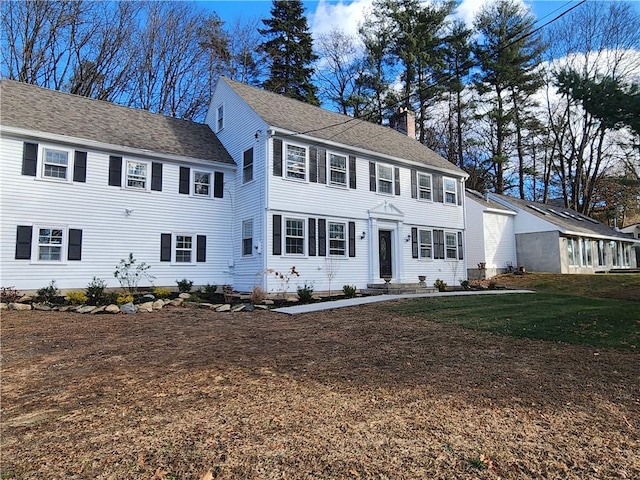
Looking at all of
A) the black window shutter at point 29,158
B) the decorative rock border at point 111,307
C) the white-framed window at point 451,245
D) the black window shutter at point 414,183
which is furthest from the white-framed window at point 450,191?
the black window shutter at point 29,158

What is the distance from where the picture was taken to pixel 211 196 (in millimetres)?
15344

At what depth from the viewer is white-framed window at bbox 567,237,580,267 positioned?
2372cm

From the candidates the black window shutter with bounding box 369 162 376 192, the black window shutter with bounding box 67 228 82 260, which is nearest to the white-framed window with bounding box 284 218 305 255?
the black window shutter with bounding box 369 162 376 192

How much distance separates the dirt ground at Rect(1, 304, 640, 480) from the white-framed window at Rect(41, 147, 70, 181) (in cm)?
719

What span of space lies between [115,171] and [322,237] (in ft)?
23.6

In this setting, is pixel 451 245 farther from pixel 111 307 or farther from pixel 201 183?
pixel 111 307

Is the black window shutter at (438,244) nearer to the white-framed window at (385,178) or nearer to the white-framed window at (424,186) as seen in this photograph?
the white-framed window at (424,186)

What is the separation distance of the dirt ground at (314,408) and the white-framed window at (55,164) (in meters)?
7.19

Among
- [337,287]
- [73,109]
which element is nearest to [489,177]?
[337,287]

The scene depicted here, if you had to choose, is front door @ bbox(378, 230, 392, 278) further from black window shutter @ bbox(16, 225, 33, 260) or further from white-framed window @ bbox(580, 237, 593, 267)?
white-framed window @ bbox(580, 237, 593, 267)

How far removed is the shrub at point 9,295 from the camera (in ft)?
35.2

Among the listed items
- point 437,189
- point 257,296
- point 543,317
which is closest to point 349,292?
point 257,296

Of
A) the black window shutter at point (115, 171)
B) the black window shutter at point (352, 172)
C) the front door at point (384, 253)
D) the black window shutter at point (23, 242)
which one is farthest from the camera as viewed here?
the front door at point (384, 253)

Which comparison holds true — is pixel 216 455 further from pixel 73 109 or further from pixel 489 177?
pixel 489 177
